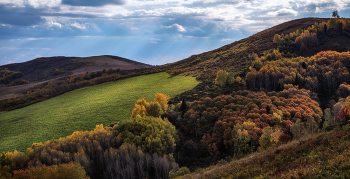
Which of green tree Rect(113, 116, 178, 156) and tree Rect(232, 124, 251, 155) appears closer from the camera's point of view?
tree Rect(232, 124, 251, 155)

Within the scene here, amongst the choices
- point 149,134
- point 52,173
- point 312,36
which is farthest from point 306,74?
point 52,173

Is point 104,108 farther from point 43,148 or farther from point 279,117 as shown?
point 279,117

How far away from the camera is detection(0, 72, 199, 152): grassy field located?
7469 centimetres

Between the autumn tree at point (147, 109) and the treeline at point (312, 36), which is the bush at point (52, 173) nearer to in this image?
the autumn tree at point (147, 109)

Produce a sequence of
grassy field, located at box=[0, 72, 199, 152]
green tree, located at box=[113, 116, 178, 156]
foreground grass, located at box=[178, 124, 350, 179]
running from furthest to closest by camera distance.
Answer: grassy field, located at box=[0, 72, 199, 152], green tree, located at box=[113, 116, 178, 156], foreground grass, located at box=[178, 124, 350, 179]

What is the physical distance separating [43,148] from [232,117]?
55802 mm

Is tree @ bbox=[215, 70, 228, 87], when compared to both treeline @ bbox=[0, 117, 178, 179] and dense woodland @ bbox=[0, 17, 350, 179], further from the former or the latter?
treeline @ bbox=[0, 117, 178, 179]

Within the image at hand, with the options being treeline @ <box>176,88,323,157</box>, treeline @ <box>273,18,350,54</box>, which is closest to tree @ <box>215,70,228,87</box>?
treeline @ <box>176,88,323,157</box>

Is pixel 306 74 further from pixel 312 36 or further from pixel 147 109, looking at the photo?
pixel 147 109

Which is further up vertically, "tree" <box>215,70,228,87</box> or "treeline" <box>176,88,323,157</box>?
"tree" <box>215,70,228,87</box>

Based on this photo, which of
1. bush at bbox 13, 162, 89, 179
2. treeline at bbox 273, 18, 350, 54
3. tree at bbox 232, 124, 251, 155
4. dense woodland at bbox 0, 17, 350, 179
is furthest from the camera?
treeline at bbox 273, 18, 350, 54

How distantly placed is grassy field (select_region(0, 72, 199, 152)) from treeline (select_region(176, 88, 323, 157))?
115 feet

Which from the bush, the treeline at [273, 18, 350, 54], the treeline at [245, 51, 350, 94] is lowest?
the bush

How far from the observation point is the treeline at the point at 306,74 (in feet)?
328
